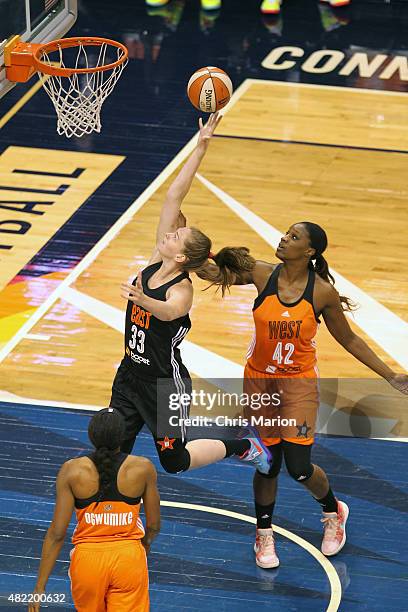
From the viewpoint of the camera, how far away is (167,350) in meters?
7.11

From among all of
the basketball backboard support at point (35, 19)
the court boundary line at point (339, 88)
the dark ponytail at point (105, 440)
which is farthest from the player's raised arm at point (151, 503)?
the court boundary line at point (339, 88)

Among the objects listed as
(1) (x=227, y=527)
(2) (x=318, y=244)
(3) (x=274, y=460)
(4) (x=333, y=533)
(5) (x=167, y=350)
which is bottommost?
(1) (x=227, y=527)

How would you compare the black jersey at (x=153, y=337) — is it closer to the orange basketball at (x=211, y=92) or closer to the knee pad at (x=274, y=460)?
the knee pad at (x=274, y=460)

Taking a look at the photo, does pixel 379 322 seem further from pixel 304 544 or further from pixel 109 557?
pixel 109 557

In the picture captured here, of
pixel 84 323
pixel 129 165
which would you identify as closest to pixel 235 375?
pixel 84 323

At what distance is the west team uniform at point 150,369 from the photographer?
705 centimetres

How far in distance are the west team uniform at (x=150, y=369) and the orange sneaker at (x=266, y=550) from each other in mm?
870

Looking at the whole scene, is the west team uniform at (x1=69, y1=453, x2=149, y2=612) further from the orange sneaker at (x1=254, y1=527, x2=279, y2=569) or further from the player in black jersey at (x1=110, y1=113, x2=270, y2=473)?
the orange sneaker at (x1=254, y1=527, x2=279, y2=569)

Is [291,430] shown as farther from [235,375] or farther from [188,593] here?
[235,375]

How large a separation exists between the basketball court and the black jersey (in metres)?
1.29

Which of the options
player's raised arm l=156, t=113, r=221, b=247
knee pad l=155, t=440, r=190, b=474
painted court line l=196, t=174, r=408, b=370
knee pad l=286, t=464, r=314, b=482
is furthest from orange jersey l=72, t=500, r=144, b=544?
painted court line l=196, t=174, r=408, b=370

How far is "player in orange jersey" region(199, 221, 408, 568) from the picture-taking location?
23.6 feet

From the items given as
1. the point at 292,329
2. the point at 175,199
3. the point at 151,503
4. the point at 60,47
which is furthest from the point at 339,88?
the point at 151,503

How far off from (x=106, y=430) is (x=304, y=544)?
8.11 ft
